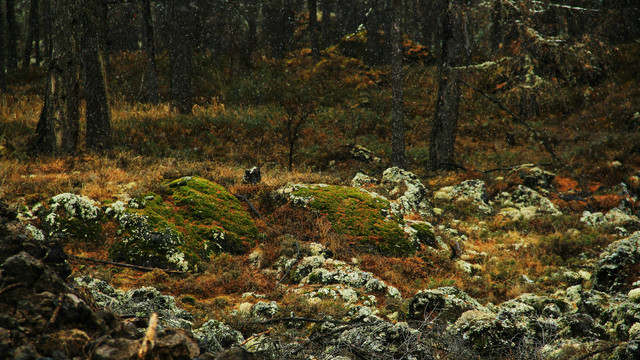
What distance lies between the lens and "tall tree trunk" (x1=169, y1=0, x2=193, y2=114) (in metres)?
17.5

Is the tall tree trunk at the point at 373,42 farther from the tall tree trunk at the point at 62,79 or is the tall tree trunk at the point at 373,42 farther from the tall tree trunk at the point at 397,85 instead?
the tall tree trunk at the point at 62,79

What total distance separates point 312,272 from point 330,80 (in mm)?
17351

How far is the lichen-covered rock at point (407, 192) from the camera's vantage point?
9.50 metres

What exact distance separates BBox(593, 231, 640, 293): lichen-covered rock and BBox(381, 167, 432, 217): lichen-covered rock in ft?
12.6

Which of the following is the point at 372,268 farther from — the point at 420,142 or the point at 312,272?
the point at 420,142

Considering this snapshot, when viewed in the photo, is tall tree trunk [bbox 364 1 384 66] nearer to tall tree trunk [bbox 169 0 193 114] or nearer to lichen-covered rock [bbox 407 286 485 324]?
tall tree trunk [bbox 169 0 193 114]

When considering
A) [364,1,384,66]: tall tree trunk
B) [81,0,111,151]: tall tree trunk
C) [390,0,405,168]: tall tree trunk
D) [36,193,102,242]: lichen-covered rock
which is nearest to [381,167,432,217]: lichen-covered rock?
[390,0,405,168]: tall tree trunk

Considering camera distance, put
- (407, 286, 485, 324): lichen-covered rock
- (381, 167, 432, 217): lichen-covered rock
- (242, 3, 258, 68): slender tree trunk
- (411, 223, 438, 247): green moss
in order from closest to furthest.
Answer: (407, 286, 485, 324): lichen-covered rock
(411, 223, 438, 247): green moss
(381, 167, 432, 217): lichen-covered rock
(242, 3, 258, 68): slender tree trunk

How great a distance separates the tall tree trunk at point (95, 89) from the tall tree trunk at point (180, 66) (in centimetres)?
586

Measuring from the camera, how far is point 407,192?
9.82 m

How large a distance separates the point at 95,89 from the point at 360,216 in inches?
334

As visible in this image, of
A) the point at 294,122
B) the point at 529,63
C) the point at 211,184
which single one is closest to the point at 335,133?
the point at 294,122

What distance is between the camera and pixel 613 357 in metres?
2.94

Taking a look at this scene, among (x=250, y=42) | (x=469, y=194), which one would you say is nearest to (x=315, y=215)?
(x=469, y=194)
